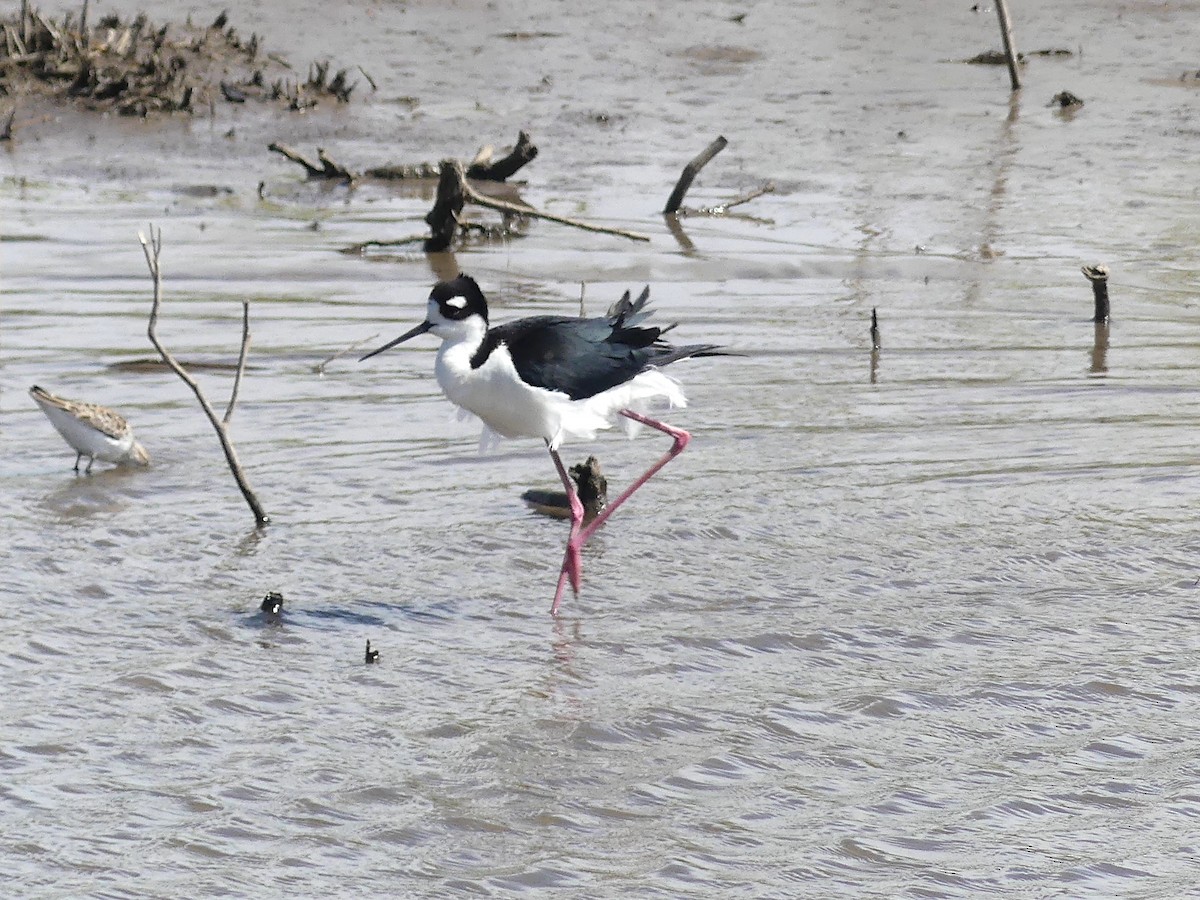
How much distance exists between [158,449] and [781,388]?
3.00 metres

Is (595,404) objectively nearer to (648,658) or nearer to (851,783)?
(648,658)

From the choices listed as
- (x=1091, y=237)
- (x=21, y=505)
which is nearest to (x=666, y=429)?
(x=21, y=505)

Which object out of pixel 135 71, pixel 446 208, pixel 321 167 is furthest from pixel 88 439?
pixel 135 71

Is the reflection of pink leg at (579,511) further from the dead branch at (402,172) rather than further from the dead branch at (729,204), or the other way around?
the dead branch at (402,172)

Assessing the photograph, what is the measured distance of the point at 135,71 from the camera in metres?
15.5

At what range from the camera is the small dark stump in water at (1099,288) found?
9.88 meters

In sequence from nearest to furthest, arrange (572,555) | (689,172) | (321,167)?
(572,555) < (689,172) < (321,167)

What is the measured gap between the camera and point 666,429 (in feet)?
23.9

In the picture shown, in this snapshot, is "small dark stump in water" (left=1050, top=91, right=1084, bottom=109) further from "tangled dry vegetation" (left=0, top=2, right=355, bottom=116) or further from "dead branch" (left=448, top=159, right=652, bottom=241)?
"dead branch" (left=448, top=159, right=652, bottom=241)

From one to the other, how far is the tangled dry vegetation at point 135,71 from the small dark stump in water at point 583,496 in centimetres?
895

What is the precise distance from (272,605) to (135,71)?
417 inches

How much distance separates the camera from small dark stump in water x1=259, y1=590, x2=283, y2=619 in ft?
19.8

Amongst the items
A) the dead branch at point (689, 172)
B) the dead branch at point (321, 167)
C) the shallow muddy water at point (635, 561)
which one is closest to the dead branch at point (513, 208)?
the shallow muddy water at point (635, 561)

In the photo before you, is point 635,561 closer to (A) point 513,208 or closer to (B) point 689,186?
(A) point 513,208
